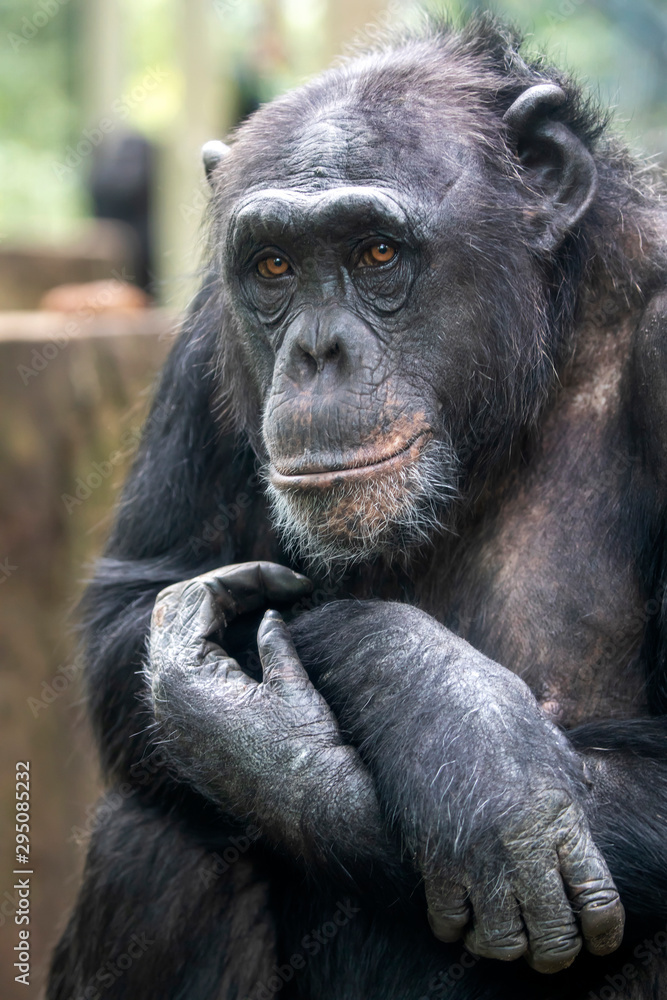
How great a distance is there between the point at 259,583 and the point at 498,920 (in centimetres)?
136

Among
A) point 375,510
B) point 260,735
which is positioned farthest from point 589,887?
point 375,510

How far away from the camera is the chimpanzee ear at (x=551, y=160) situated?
3.52 m

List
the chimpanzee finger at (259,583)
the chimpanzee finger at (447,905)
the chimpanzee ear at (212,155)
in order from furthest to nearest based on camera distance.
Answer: the chimpanzee ear at (212,155) < the chimpanzee finger at (259,583) < the chimpanzee finger at (447,905)

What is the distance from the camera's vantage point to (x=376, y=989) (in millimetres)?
3395

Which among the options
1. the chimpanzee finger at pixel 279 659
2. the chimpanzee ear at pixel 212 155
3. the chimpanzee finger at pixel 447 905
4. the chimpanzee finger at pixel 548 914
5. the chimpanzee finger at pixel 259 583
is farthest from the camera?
the chimpanzee ear at pixel 212 155

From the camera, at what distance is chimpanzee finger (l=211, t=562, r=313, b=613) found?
3.61m

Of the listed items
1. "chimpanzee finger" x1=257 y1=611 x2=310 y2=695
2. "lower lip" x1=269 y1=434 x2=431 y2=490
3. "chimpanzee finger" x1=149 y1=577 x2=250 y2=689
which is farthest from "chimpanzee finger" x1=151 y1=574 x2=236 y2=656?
"lower lip" x1=269 y1=434 x2=431 y2=490

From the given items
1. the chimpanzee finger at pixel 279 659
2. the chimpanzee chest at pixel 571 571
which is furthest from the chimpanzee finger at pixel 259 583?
the chimpanzee chest at pixel 571 571

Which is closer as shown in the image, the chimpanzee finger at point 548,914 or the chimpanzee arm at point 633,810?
the chimpanzee finger at point 548,914

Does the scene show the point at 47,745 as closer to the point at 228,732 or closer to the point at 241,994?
the point at 241,994

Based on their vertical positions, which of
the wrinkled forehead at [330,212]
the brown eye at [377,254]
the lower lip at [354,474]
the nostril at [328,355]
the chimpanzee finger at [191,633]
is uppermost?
the wrinkled forehead at [330,212]

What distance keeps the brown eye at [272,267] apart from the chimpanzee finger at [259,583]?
94 centimetres

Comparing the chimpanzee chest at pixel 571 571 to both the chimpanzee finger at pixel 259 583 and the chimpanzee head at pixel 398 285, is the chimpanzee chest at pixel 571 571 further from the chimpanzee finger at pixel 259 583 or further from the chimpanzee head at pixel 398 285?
the chimpanzee finger at pixel 259 583

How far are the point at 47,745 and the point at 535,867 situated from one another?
408 cm
